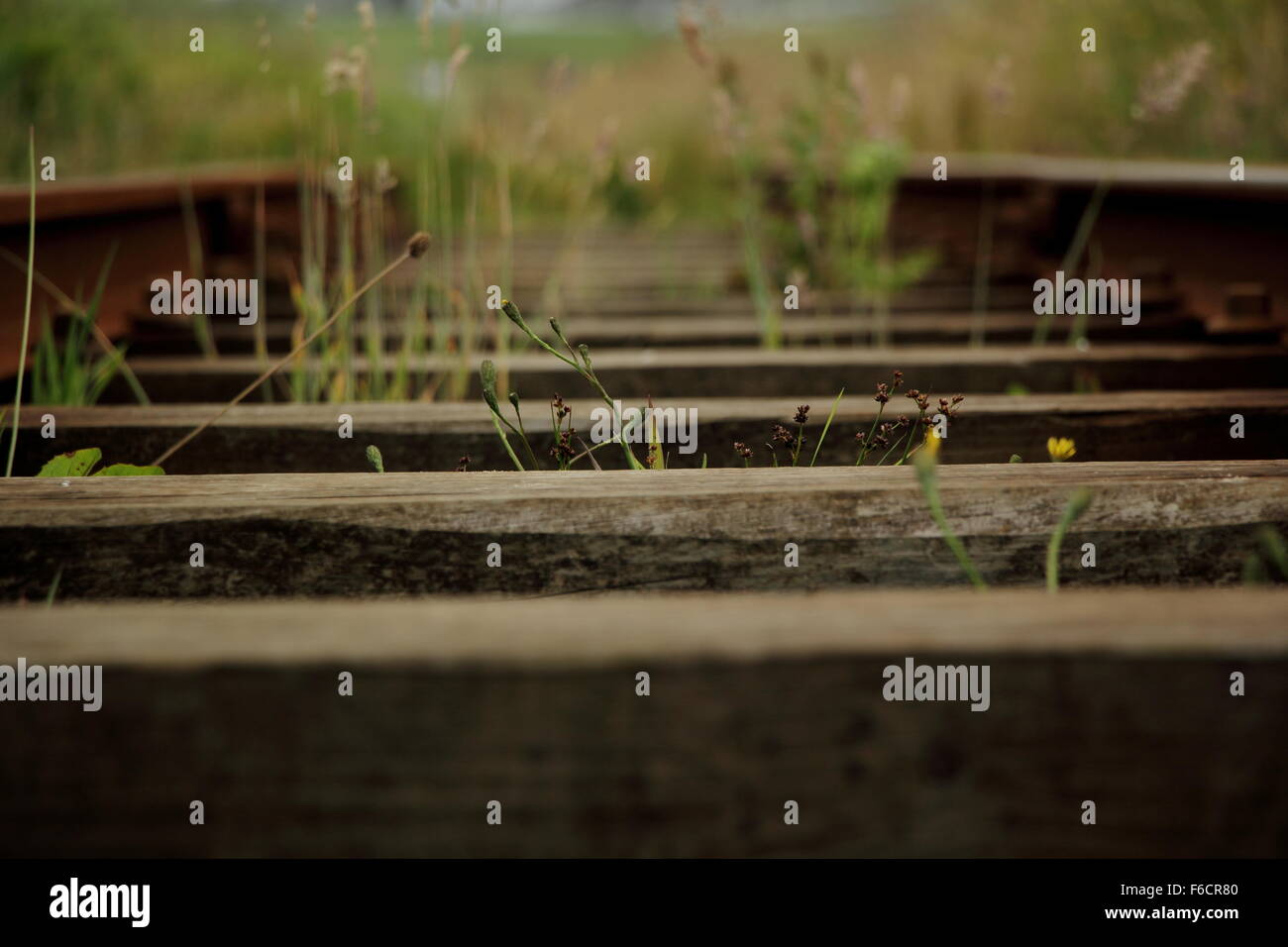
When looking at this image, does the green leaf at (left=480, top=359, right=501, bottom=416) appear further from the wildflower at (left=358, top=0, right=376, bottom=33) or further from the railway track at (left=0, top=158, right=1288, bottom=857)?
the wildflower at (left=358, top=0, right=376, bottom=33)

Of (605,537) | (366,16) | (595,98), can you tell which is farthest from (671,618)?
(595,98)

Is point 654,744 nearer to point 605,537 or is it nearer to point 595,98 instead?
point 605,537

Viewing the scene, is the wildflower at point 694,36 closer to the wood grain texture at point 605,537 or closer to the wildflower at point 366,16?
the wildflower at point 366,16

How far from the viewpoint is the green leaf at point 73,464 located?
1510 millimetres

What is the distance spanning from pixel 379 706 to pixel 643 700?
177 mm

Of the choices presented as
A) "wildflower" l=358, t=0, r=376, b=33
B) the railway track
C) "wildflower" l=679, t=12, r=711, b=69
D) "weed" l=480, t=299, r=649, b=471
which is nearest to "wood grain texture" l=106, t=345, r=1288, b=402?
the railway track

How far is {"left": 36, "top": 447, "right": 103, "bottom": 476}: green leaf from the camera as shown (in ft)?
4.95

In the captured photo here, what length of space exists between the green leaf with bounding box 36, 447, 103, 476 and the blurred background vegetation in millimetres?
831

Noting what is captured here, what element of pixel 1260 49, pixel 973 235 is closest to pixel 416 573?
pixel 973 235

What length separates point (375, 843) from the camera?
73 cm

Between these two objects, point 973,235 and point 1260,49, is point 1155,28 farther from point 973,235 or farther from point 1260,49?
point 973,235

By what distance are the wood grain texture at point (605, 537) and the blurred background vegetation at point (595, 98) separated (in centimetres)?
107

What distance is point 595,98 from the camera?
1151 cm
